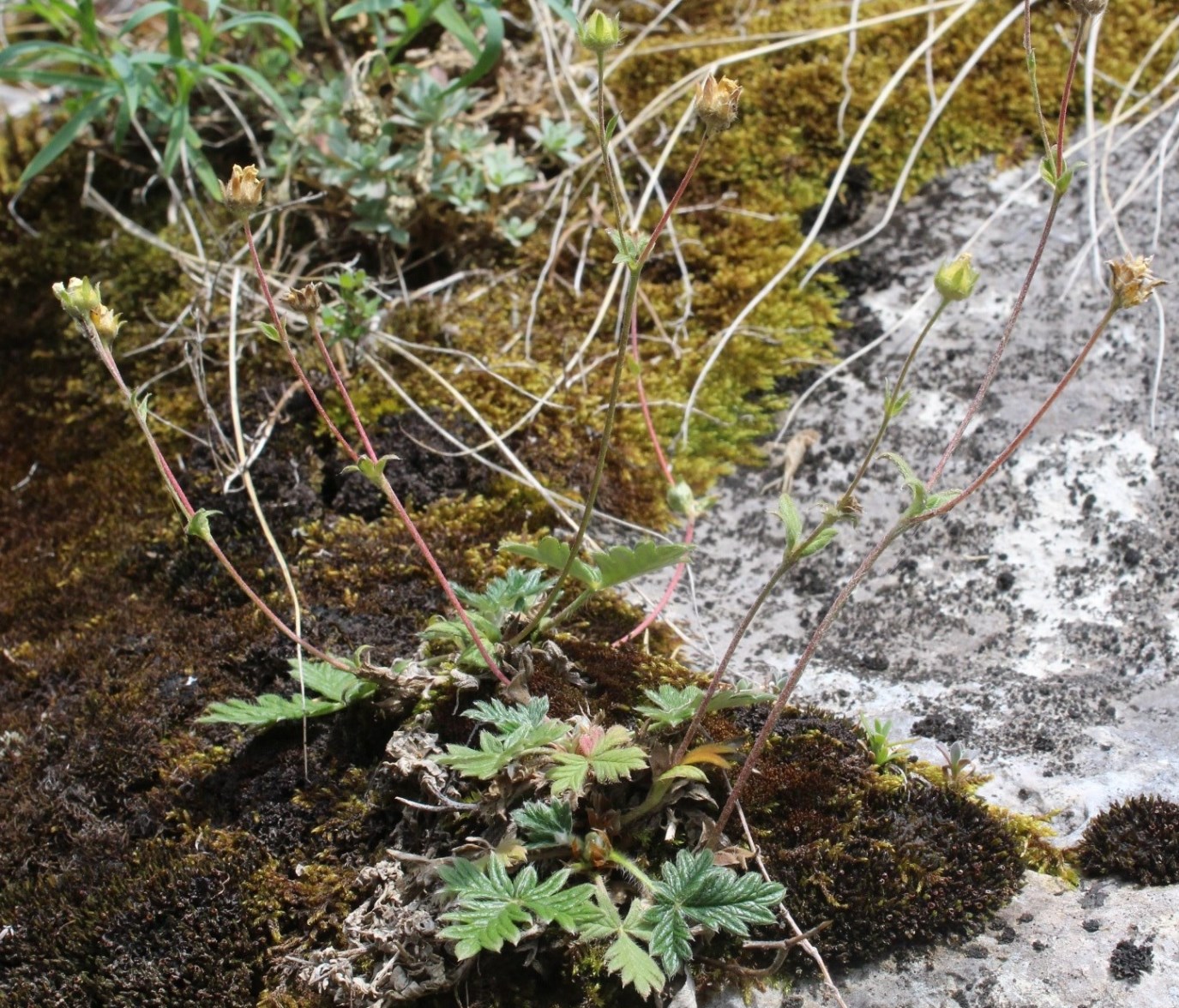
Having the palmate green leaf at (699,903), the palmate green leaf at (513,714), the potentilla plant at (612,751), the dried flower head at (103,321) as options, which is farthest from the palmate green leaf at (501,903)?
→ the dried flower head at (103,321)

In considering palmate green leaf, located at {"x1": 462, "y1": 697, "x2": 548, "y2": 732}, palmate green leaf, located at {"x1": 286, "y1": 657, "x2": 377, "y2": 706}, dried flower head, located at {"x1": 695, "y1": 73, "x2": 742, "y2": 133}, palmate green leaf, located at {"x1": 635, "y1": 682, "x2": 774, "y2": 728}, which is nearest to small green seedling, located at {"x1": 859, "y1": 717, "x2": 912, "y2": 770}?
palmate green leaf, located at {"x1": 635, "y1": 682, "x2": 774, "y2": 728}

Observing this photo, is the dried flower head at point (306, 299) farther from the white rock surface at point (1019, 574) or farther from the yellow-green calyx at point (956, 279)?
the yellow-green calyx at point (956, 279)

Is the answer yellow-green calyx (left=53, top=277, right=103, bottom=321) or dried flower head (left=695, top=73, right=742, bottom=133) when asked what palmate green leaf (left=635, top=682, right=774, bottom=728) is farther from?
yellow-green calyx (left=53, top=277, right=103, bottom=321)

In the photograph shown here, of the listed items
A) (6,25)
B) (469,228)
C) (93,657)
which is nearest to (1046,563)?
(469,228)

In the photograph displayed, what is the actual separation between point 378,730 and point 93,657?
2.53 ft

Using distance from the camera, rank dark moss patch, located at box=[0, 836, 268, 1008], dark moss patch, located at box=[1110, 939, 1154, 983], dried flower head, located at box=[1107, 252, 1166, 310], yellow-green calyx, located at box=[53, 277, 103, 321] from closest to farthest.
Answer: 1. dried flower head, located at box=[1107, 252, 1166, 310]
2. dark moss patch, located at box=[1110, 939, 1154, 983]
3. yellow-green calyx, located at box=[53, 277, 103, 321]
4. dark moss patch, located at box=[0, 836, 268, 1008]

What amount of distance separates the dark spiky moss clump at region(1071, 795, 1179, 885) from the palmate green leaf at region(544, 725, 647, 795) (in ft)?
2.70

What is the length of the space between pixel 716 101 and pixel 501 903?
1255 millimetres

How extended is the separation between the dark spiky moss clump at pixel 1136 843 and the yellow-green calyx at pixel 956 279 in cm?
97

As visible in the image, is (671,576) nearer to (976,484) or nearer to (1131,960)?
(976,484)

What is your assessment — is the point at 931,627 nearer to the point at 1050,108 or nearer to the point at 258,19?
the point at 1050,108

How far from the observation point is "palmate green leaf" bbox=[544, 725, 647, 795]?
1.73 metres

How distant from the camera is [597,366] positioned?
3.00 m

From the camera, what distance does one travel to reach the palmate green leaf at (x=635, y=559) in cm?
184
